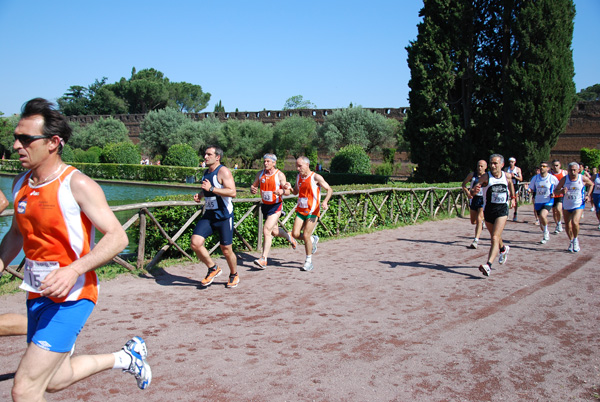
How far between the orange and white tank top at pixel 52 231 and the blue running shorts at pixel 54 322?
43 mm

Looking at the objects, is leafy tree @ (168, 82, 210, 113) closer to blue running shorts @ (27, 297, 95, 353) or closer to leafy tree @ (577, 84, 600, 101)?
leafy tree @ (577, 84, 600, 101)

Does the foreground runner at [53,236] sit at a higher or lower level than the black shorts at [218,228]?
higher

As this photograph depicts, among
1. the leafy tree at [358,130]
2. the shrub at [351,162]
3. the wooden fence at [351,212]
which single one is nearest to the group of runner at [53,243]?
the wooden fence at [351,212]

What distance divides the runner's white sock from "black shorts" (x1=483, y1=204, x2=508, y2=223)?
6.29 meters

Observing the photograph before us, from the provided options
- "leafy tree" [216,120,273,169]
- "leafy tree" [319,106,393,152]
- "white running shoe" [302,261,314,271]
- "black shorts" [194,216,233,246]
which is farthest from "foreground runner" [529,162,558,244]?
"leafy tree" [216,120,273,169]

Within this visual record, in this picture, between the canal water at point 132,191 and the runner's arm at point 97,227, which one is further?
the canal water at point 132,191

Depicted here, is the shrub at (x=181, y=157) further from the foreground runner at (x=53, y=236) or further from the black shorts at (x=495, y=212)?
the foreground runner at (x=53, y=236)

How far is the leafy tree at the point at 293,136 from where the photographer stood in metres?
48.0

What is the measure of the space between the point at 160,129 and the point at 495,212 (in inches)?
1971

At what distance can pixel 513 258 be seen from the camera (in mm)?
9297

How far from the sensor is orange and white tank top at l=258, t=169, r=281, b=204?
7.97 metres

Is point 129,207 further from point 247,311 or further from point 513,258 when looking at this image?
point 513,258

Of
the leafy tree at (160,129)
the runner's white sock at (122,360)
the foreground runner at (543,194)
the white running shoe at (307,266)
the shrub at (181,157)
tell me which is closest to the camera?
the runner's white sock at (122,360)

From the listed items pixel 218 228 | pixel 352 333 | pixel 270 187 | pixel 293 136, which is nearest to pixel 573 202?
pixel 270 187
